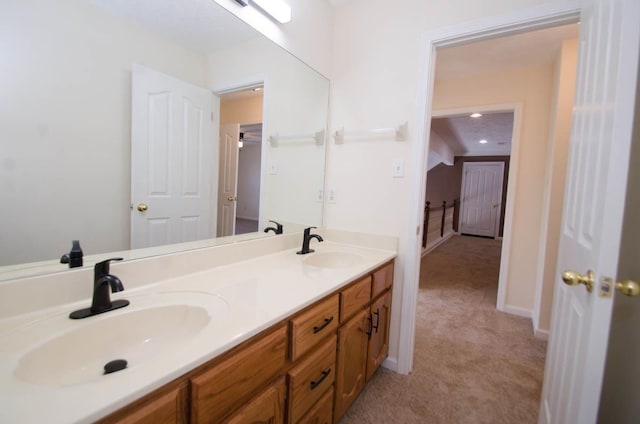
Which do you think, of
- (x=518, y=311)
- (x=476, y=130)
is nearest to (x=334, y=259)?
(x=518, y=311)

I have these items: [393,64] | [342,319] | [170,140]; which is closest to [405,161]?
[393,64]

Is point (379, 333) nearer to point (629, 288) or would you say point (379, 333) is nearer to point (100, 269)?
point (629, 288)

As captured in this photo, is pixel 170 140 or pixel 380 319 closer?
pixel 170 140

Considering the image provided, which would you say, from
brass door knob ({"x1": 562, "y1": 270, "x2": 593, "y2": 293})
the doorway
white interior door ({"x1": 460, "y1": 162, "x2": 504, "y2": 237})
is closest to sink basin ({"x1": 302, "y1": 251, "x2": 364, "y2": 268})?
brass door knob ({"x1": 562, "y1": 270, "x2": 593, "y2": 293})

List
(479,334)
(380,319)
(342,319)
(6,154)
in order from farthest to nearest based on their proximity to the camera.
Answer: (479,334) → (380,319) → (342,319) → (6,154)

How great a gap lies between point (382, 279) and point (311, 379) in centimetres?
73

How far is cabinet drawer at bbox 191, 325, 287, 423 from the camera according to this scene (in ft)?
2.11

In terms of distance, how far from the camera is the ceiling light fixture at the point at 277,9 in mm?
1454

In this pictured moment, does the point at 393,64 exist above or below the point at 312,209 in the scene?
above

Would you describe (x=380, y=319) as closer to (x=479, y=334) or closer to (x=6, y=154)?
(x=479, y=334)

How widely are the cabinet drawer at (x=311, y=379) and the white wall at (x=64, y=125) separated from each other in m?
0.80

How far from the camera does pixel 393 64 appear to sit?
5.83 ft

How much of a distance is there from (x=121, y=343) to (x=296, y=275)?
0.65 metres

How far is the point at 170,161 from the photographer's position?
1163 mm
